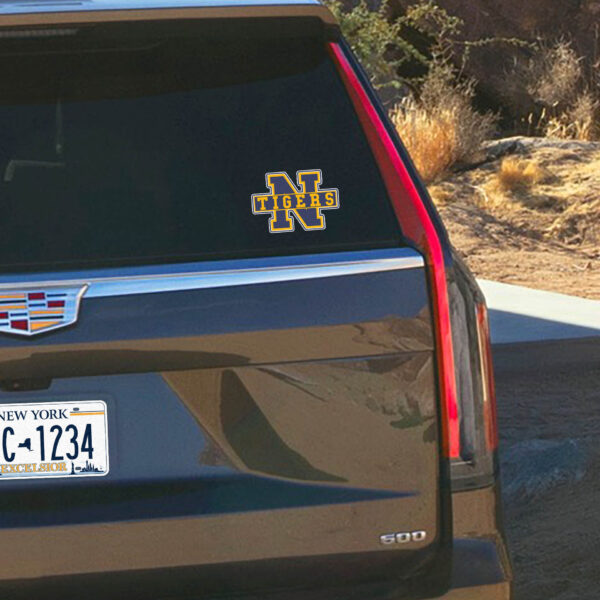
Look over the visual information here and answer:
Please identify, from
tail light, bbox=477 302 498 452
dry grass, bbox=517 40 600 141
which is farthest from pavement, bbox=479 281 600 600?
dry grass, bbox=517 40 600 141

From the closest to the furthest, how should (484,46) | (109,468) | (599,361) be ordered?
1. (109,468)
2. (599,361)
3. (484,46)

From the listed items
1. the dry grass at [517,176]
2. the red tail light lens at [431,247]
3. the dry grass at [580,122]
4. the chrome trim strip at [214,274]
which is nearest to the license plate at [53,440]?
the chrome trim strip at [214,274]

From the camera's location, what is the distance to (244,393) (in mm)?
3016

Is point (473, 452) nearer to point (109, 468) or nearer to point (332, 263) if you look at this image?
point (332, 263)

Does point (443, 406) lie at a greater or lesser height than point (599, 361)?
greater

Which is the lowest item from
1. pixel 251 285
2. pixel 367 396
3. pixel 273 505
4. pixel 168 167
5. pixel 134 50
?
pixel 273 505

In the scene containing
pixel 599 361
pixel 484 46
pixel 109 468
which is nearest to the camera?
pixel 109 468

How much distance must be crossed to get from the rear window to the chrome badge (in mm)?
60

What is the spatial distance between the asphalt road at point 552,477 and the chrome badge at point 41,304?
249 centimetres

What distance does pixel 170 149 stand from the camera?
10.3 ft

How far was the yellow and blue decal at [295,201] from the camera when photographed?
10.0 ft

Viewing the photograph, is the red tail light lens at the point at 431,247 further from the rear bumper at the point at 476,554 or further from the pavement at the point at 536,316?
the pavement at the point at 536,316

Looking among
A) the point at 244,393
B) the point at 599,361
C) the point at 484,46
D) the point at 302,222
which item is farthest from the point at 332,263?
the point at 484,46

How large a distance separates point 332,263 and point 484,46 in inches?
687
